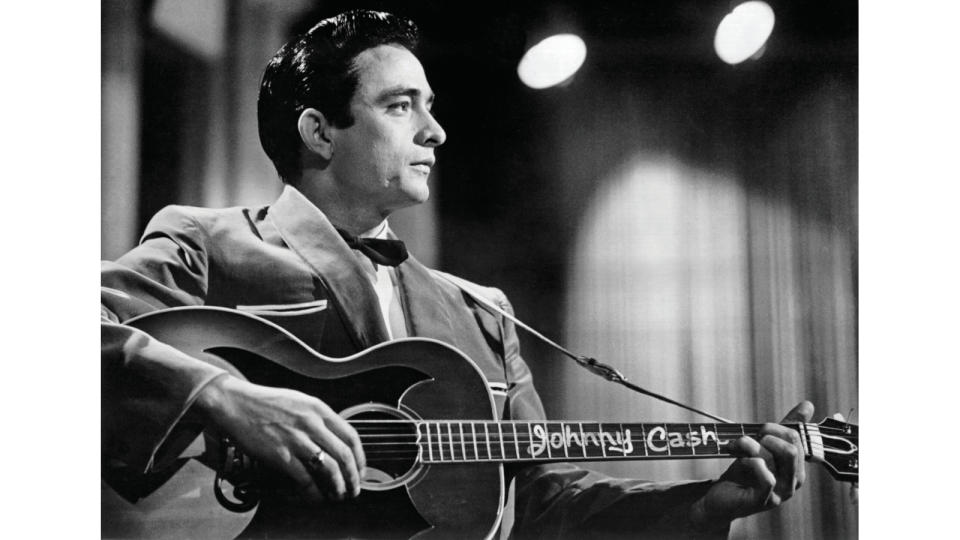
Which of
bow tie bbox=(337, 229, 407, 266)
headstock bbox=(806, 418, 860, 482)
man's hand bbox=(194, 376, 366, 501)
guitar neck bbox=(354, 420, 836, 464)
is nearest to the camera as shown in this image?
man's hand bbox=(194, 376, 366, 501)

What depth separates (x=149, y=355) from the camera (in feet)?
7.26

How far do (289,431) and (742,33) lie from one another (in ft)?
5.65

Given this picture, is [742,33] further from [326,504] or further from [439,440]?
[326,504]

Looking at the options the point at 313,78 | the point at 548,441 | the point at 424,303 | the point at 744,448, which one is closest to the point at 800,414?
the point at 744,448

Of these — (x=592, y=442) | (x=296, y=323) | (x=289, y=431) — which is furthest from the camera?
(x=592, y=442)

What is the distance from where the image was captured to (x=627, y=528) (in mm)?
2461

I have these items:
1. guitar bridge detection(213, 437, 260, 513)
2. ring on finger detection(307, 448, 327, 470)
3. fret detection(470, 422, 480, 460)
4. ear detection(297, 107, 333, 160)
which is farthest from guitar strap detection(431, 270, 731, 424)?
guitar bridge detection(213, 437, 260, 513)

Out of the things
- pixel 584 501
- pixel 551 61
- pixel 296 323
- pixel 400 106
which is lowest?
pixel 584 501

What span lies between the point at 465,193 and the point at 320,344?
23.1 inches

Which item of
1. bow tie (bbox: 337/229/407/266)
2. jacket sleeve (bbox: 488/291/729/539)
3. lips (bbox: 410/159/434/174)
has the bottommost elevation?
jacket sleeve (bbox: 488/291/729/539)

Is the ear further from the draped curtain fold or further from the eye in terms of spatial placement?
the draped curtain fold

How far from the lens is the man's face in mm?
2404
